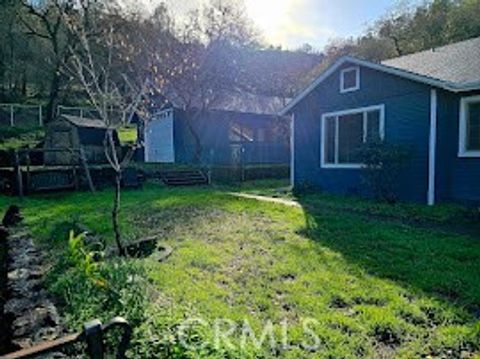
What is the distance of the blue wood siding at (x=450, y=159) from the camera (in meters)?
9.45

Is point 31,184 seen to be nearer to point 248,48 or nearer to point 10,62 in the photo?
point 248,48

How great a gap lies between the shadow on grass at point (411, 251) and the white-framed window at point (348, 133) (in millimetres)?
3343

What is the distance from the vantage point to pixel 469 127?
9.41m

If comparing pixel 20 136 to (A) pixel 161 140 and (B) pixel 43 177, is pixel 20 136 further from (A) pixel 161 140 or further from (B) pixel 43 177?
(B) pixel 43 177

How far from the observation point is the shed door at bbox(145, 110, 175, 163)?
23.8 m

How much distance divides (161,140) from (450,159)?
18.5 meters

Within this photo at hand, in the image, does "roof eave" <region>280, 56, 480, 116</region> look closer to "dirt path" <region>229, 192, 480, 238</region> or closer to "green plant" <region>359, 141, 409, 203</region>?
"green plant" <region>359, 141, 409, 203</region>

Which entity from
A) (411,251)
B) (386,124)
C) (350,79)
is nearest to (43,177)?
(350,79)

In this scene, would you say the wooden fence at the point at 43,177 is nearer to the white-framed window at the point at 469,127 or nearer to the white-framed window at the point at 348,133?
the white-framed window at the point at 348,133

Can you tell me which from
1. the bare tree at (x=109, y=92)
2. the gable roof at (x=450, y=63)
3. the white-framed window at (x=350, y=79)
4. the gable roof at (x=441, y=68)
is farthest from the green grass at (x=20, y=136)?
the gable roof at (x=450, y=63)

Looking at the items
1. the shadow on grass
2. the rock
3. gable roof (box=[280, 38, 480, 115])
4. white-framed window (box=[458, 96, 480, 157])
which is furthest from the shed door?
the rock

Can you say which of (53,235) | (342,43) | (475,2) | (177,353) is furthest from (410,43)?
(177,353)

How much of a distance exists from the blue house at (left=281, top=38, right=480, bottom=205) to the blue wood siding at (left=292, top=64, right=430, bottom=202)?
1.0 inches

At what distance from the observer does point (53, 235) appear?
7195 millimetres
